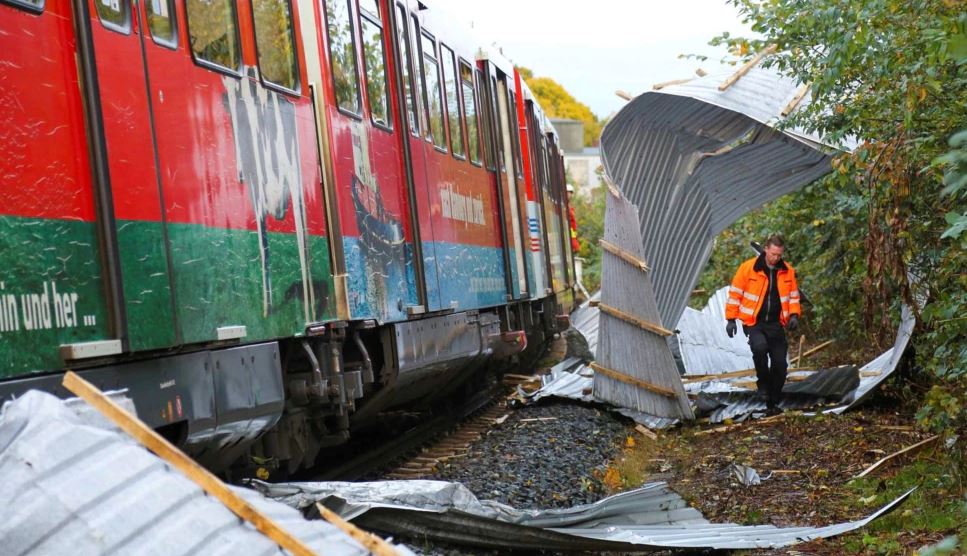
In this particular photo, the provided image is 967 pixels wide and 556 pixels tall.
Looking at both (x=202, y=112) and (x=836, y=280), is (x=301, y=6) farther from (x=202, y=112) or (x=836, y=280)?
(x=836, y=280)

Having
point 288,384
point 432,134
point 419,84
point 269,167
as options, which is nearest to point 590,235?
point 432,134

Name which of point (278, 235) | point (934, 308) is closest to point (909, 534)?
point (934, 308)

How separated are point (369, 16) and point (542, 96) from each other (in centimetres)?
6017

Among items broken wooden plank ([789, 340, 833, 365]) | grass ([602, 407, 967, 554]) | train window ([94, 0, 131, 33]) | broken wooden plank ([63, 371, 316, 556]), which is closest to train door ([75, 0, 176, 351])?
train window ([94, 0, 131, 33])

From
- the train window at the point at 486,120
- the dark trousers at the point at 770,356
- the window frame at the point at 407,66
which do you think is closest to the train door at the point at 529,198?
the train window at the point at 486,120

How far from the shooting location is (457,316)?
10.9 m

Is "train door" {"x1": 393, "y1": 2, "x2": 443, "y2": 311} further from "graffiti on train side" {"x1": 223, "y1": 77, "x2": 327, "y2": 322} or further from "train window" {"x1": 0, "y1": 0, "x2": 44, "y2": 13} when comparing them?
"train window" {"x1": 0, "y1": 0, "x2": 44, "y2": 13}

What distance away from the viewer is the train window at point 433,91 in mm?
10531

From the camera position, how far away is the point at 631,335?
11.8 metres

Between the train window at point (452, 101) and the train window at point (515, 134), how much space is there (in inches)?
103

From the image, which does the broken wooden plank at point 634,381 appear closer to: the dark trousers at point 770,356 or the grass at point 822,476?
the grass at point 822,476

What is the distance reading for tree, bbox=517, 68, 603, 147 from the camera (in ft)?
221

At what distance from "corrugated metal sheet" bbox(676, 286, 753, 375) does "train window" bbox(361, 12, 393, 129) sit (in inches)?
261

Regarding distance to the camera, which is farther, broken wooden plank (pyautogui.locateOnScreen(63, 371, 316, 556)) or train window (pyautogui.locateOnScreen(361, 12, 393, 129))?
train window (pyautogui.locateOnScreen(361, 12, 393, 129))
